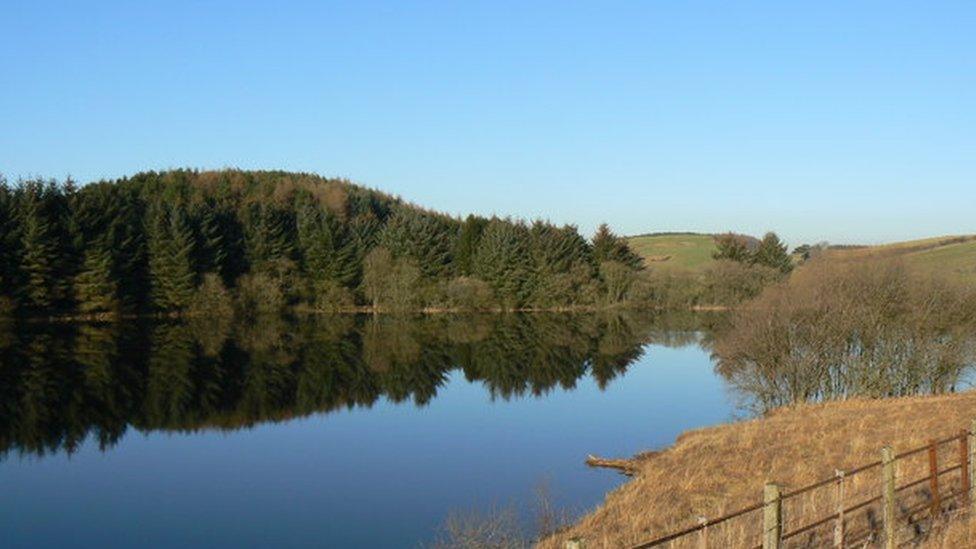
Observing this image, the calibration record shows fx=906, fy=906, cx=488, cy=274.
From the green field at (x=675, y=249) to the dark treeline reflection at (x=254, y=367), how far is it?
62.0m

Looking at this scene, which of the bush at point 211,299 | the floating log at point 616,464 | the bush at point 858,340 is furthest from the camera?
the bush at point 211,299

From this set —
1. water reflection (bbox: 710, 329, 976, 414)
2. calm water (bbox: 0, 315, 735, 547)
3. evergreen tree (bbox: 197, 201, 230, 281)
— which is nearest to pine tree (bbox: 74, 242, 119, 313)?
calm water (bbox: 0, 315, 735, 547)

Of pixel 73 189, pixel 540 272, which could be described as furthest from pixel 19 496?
pixel 540 272

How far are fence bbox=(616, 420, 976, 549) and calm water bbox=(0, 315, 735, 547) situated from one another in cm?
782

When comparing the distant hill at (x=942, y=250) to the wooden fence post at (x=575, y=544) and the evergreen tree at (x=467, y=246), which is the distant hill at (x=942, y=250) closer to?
the evergreen tree at (x=467, y=246)

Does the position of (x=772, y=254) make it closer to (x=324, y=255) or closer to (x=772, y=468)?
(x=324, y=255)

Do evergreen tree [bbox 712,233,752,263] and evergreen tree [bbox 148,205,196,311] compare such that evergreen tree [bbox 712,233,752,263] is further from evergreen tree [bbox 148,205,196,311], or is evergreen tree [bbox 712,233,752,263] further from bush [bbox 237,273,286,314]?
evergreen tree [bbox 148,205,196,311]

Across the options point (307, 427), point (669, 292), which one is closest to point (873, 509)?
point (307, 427)

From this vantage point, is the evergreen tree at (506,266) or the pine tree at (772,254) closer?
the evergreen tree at (506,266)

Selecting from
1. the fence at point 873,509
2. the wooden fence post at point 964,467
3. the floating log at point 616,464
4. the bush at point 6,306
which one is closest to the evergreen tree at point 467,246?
the bush at point 6,306

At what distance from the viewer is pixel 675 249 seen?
15150cm

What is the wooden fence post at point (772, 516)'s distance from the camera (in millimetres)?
8125

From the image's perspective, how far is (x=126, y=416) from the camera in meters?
34.2

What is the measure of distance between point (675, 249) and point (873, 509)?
140 meters
